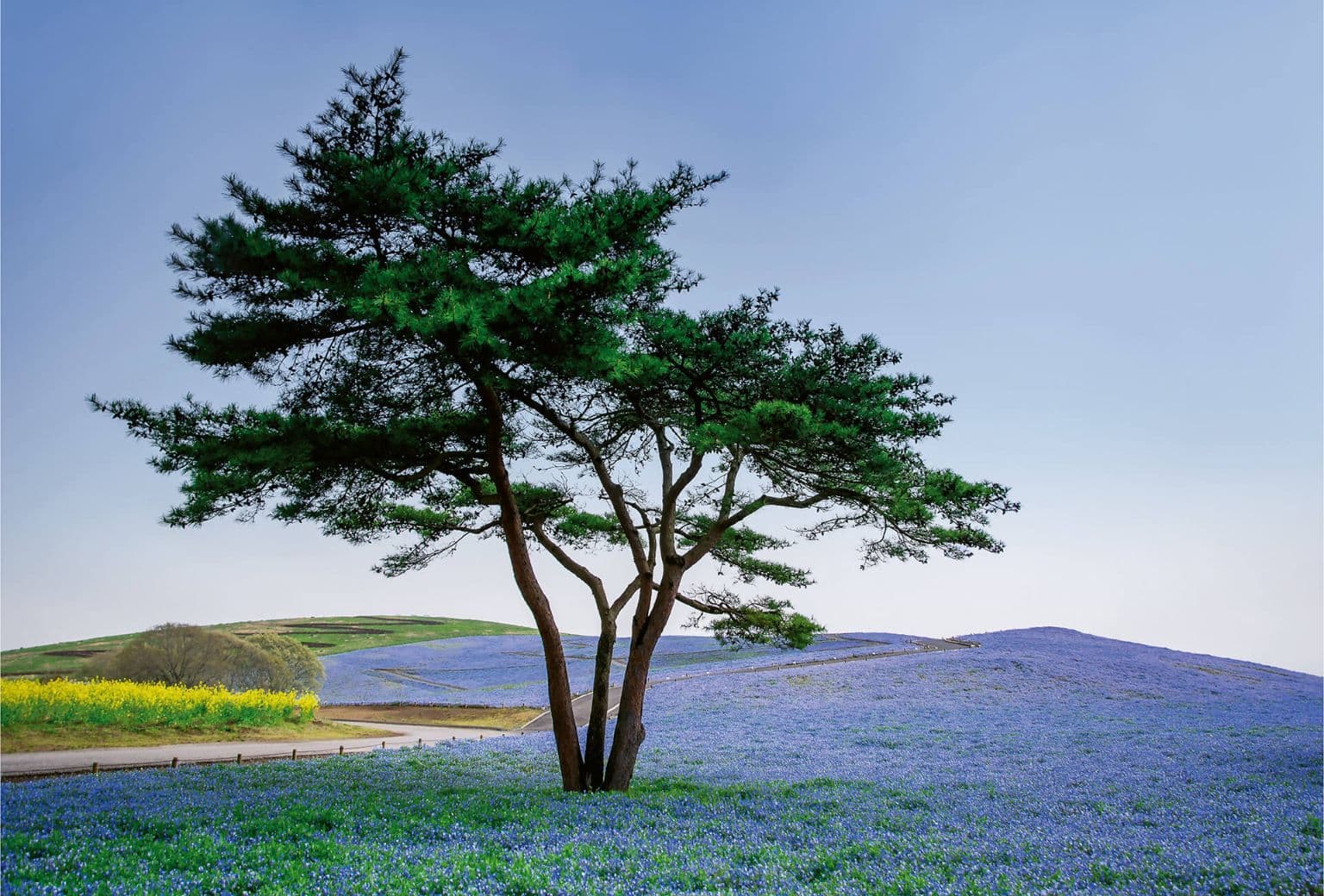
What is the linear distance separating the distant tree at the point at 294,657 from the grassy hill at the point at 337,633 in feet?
35.3

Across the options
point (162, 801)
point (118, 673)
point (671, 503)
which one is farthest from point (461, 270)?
point (118, 673)

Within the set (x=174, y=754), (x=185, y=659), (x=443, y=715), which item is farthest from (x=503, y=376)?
(x=443, y=715)

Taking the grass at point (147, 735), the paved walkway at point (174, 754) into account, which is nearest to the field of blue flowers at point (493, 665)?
the grass at point (147, 735)

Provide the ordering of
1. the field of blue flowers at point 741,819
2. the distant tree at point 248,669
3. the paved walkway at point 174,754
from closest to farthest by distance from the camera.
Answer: the field of blue flowers at point 741,819 < the paved walkway at point 174,754 < the distant tree at point 248,669

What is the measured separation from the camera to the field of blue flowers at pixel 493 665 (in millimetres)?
35875

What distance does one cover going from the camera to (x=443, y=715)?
1203 inches

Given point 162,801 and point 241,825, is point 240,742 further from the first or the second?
point 241,825

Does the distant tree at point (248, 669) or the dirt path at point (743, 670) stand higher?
the distant tree at point (248, 669)

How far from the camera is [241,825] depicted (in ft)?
27.8

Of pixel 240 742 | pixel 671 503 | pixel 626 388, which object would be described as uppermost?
pixel 626 388

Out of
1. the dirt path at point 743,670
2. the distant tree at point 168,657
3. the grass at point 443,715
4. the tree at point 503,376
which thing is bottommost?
the grass at point 443,715

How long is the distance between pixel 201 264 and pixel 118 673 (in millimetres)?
19403

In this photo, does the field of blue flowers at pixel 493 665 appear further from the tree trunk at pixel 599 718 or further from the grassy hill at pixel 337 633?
the tree trunk at pixel 599 718

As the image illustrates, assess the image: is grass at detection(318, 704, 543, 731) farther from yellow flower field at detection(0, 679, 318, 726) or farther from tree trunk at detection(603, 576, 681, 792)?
tree trunk at detection(603, 576, 681, 792)
